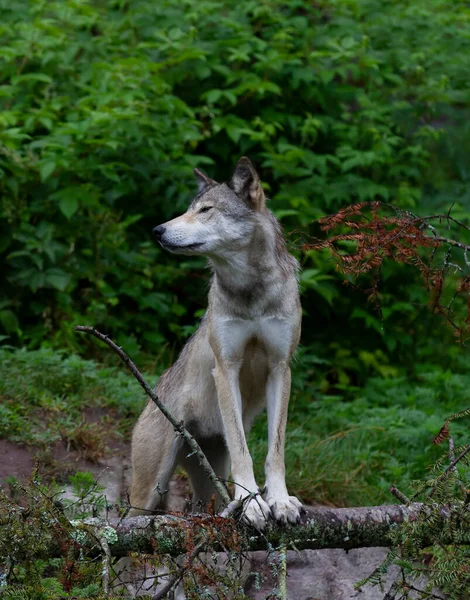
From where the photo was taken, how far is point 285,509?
4129 millimetres

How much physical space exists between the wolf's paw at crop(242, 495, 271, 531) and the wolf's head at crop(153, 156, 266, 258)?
1.44 metres

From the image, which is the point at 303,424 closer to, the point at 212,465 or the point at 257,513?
the point at 212,465

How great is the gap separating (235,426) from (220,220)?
3.89 feet

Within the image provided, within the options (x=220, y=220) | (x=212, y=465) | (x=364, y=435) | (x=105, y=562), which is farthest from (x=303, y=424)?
(x=105, y=562)

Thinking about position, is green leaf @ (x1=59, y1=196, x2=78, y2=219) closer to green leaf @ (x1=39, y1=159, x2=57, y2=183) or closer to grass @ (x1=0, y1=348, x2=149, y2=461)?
green leaf @ (x1=39, y1=159, x2=57, y2=183)

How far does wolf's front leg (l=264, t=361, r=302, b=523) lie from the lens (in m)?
4.14

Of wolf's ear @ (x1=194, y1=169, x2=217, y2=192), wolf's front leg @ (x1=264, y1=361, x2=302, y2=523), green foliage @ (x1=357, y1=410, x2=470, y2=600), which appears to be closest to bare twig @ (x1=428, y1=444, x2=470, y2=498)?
green foliage @ (x1=357, y1=410, x2=470, y2=600)

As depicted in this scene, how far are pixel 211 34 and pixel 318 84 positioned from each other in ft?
4.39

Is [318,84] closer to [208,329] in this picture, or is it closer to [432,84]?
[432,84]

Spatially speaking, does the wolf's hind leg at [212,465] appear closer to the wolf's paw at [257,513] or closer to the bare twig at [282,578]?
the wolf's paw at [257,513]

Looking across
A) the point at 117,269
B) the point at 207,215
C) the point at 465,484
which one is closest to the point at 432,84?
the point at 117,269

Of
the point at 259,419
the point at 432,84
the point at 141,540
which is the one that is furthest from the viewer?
the point at 432,84

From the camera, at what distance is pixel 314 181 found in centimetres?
882

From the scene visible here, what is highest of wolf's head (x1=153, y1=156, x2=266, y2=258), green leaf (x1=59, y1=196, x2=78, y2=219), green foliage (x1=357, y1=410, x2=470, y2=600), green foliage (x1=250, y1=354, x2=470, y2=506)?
wolf's head (x1=153, y1=156, x2=266, y2=258)
